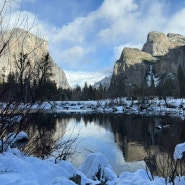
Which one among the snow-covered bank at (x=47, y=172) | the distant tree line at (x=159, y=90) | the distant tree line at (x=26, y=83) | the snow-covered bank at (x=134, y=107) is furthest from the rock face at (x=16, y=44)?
the distant tree line at (x=159, y=90)

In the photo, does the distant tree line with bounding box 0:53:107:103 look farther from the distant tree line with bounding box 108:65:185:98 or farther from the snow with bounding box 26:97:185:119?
the distant tree line with bounding box 108:65:185:98

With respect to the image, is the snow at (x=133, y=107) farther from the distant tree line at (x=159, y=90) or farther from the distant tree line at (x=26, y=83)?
the distant tree line at (x=26, y=83)

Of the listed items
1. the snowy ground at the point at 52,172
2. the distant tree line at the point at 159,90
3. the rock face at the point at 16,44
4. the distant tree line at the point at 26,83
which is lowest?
the snowy ground at the point at 52,172

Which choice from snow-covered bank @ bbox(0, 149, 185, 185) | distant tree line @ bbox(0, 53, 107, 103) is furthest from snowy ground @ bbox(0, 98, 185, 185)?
distant tree line @ bbox(0, 53, 107, 103)

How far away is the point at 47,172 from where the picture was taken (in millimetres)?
5535

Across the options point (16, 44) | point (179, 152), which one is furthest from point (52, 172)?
point (179, 152)

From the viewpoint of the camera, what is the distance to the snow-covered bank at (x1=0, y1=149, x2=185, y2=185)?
4.38 metres

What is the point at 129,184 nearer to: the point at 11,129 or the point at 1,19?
the point at 11,129

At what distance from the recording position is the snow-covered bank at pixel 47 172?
4.38 m

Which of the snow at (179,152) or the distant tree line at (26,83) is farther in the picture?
the snow at (179,152)

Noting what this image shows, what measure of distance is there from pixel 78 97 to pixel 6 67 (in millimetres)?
103094

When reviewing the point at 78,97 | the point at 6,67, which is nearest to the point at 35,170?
the point at 6,67

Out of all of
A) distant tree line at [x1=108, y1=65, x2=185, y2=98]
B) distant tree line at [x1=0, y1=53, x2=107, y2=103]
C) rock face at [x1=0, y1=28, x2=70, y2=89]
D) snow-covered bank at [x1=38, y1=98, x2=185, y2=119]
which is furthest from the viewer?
distant tree line at [x1=108, y1=65, x2=185, y2=98]

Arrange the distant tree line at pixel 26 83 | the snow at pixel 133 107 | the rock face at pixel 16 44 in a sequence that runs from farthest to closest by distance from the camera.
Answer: the snow at pixel 133 107, the distant tree line at pixel 26 83, the rock face at pixel 16 44
